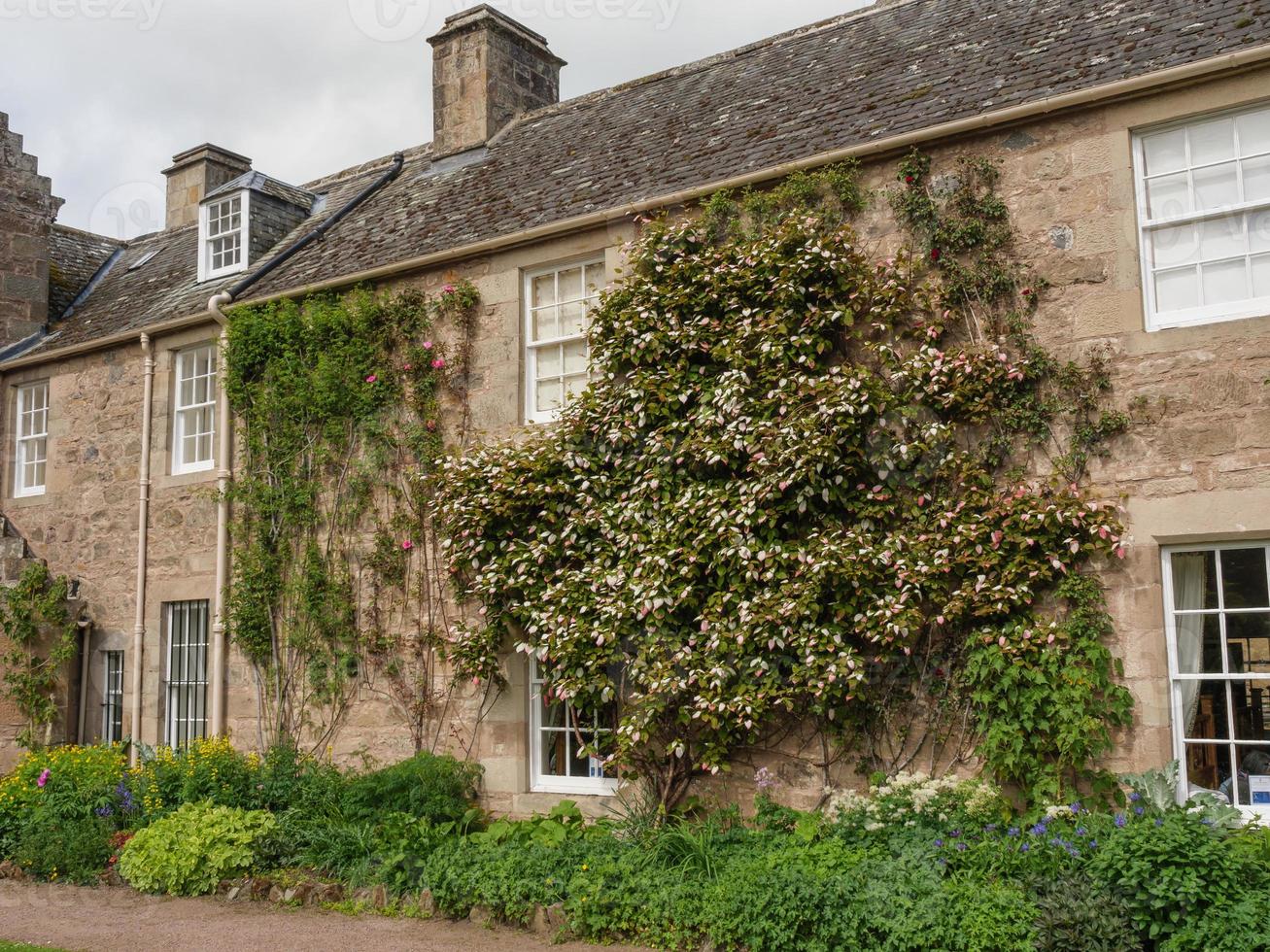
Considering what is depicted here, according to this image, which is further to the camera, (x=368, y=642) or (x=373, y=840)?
(x=368, y=642)

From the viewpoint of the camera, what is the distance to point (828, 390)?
29.7ft

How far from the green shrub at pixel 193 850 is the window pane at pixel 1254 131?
910cm

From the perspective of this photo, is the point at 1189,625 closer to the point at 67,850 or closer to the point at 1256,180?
the point at 1256,180

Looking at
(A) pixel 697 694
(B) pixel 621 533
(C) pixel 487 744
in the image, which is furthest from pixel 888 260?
(C) pixel 487 744

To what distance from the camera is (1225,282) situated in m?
8.23

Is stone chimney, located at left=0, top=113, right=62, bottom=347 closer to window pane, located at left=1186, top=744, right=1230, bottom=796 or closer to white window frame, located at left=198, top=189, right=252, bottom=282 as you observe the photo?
white window frame, located at left=198, top=189, right=252, bottom=282

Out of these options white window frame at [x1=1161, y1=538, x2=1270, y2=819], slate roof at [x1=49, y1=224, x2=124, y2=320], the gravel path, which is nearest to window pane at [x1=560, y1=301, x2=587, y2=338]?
the gravel path

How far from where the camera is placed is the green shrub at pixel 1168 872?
6.43m

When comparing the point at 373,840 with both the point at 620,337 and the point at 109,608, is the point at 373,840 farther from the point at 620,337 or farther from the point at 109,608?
the point at 109,608

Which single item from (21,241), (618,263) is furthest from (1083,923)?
(21,241)

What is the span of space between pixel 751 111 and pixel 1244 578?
655 centimetres

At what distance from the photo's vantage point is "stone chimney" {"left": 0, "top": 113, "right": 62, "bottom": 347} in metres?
16.2

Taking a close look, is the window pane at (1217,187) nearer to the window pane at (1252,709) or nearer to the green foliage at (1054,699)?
the green foliage at (1054,699)

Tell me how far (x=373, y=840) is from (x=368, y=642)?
2554mm
